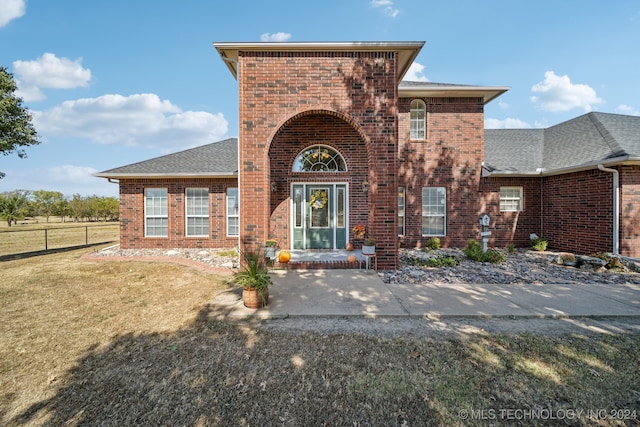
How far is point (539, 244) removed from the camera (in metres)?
9.34

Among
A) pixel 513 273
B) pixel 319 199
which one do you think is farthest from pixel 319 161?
Result: pixel 513 273

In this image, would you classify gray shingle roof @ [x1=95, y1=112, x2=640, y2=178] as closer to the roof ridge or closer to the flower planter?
the roof ridge

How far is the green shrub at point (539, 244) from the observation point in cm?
931

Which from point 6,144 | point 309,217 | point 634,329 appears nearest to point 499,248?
point 634,329

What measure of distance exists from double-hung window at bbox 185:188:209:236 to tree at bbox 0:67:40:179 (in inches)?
371

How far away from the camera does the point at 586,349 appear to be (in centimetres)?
313

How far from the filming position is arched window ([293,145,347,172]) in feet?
26.6

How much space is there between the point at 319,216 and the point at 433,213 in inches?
196

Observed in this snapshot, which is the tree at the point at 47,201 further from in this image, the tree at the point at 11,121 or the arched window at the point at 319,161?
the arched window at the point at 319,161

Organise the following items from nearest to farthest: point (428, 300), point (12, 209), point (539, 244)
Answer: point (428, 300) < point (539, 244) < point (12, 209)

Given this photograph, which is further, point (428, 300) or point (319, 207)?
point (319, 207)

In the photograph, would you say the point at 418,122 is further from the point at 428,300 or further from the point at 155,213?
the point at 155,213

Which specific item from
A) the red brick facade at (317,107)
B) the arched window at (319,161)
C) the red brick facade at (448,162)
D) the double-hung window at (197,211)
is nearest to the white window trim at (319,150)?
the arched window at (319,161)

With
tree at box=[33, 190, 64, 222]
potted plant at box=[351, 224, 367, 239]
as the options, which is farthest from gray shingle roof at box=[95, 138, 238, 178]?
tree at box=[33, 190, 64, 222]
